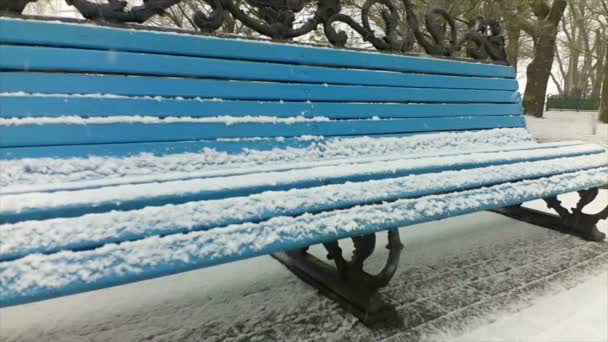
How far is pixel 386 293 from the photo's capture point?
7.54 feet

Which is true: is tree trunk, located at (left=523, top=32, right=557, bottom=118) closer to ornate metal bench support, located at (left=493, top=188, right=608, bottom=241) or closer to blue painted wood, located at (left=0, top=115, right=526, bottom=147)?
ornate metal bench support, located at (left=493, top=188, right=608, bottom=241)

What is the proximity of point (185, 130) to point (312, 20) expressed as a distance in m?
1.09

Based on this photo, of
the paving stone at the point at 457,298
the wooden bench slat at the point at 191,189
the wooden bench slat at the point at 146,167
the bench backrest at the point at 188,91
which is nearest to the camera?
the wooden bench slat at the point at 191,189

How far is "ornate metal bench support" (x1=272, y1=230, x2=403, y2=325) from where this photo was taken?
1954 millimetres

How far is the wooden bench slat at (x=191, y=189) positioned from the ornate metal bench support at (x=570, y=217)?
1319 mm

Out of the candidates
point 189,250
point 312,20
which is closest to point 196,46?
point 312,20

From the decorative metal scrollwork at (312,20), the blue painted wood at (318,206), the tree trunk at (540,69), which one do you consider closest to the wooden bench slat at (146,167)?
the blue painted wood at (318,206)

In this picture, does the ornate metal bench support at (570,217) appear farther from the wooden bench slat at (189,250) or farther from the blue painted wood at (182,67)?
the wooden bench slat at (189,250)

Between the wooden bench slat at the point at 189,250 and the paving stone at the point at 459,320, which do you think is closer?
the wooden bench slat at the point at 189,250

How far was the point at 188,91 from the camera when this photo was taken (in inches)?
76.8

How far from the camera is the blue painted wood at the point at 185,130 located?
5.21ft

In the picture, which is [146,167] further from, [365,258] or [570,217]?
[570,217]

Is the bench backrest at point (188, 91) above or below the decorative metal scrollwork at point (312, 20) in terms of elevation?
below

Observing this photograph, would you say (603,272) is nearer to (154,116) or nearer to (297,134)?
(297,134)
